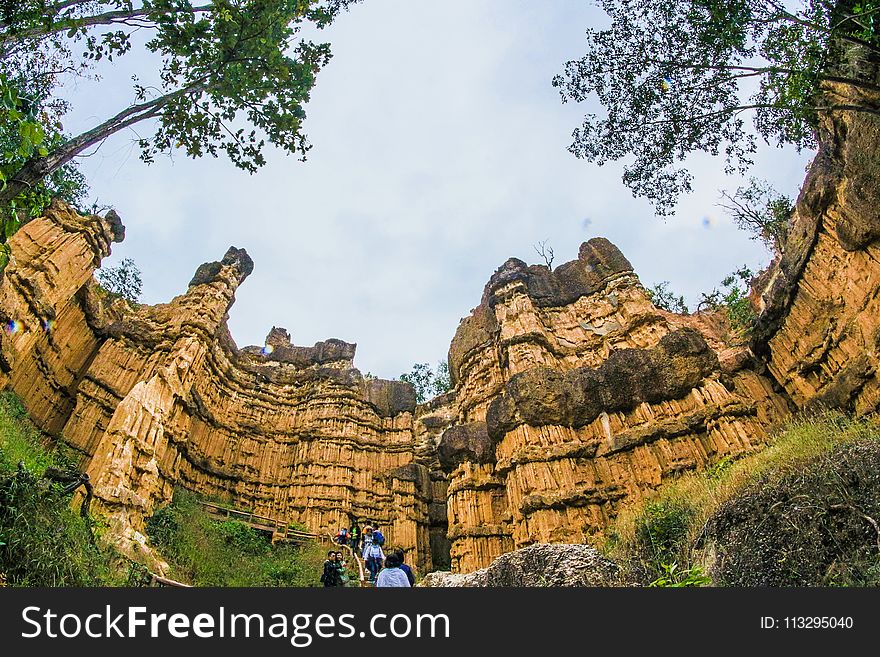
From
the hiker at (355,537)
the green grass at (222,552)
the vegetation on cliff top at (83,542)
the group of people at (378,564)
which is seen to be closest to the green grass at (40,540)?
the vegetation on cliff top at (83,542)

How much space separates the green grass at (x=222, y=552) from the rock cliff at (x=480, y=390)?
1048 mm

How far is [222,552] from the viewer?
18.0 metres

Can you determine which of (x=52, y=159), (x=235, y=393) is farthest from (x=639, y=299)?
(x=235, y=393)

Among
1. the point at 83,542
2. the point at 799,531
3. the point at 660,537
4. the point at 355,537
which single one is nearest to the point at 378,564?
the point at 83,542

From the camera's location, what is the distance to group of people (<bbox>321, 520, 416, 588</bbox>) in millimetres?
6543

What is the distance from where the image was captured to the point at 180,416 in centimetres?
2370

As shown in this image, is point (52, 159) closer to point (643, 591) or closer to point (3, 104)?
point (3, 104)

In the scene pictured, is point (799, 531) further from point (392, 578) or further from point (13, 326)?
point (13, 326)

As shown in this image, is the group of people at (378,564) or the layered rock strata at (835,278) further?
the layered rock strata at (835,278)

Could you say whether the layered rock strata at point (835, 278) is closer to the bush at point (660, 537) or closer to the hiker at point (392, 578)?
the bush at point (660, 537)

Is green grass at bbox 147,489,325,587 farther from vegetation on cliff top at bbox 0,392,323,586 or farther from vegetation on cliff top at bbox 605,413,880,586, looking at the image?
vegetation on cliff top at bbox 605,413,880,586

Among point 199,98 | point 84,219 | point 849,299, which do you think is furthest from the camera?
point 84,219

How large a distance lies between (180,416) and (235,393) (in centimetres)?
590

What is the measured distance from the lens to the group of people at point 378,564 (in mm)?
6543
